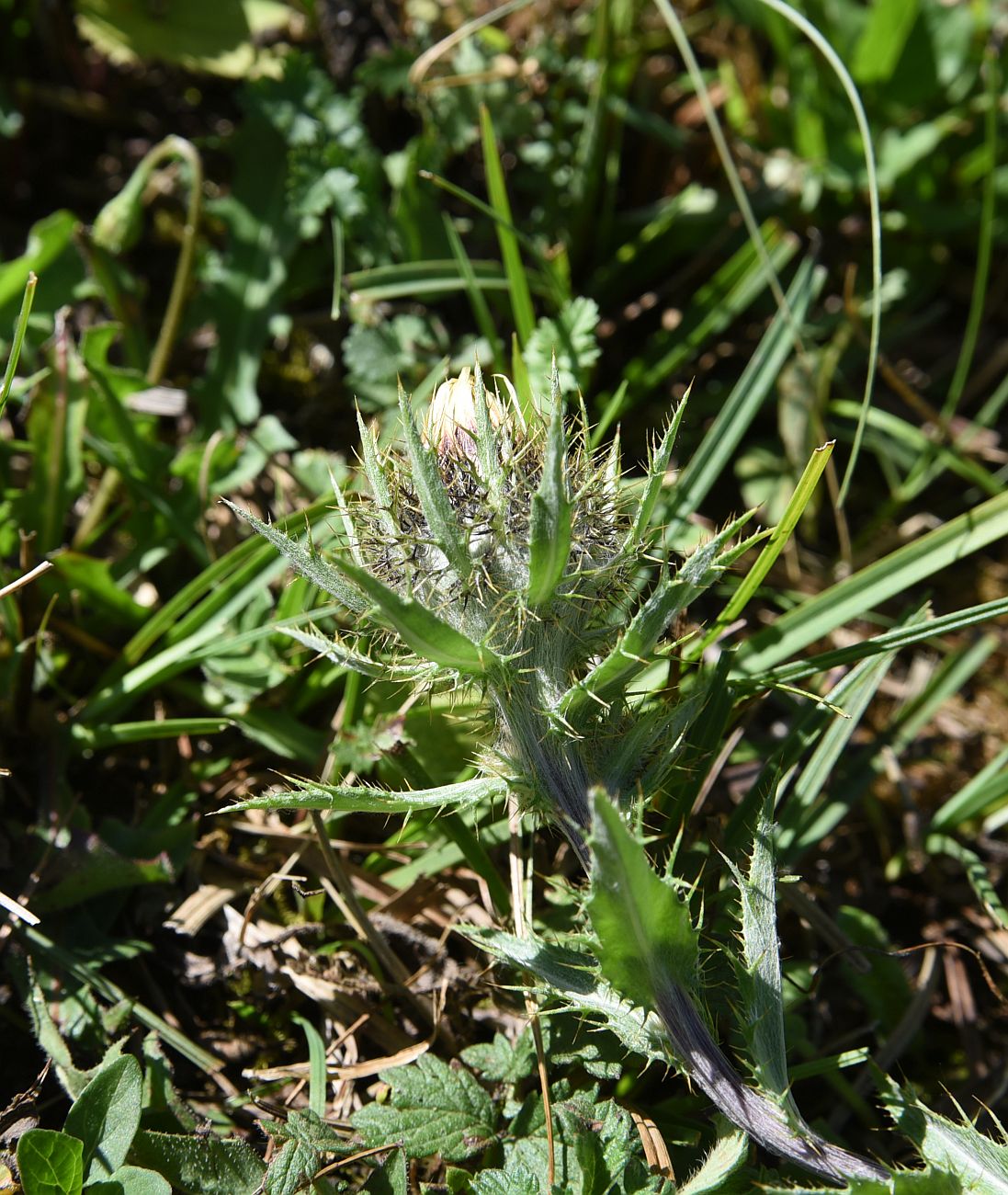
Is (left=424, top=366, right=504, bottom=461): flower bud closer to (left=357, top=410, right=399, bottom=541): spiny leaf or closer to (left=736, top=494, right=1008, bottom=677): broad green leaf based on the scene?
(left=357, top=410, right=399, bottom=541): spiny leaf

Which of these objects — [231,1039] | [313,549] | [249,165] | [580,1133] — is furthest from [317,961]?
[249,165]

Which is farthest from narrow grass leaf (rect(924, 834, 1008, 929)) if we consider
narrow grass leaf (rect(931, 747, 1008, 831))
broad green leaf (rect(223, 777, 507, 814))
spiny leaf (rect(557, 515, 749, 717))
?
broad green leaf (rect(223, 777, 507, 814))

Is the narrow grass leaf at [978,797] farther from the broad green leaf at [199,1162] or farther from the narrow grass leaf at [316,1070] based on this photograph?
the broad green leaf at [199,1162]

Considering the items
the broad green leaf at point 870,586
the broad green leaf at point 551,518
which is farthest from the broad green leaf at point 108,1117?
the broad green leaf at point 870,586

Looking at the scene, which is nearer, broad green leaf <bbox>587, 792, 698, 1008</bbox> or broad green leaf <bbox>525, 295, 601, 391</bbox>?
broad green leaf <bbox>587, 792, 698, 1008</bbox>

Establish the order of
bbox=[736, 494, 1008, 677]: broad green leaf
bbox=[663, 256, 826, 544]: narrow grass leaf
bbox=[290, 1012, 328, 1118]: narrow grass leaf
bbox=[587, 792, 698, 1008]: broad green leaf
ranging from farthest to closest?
bbox=[663, 256, 826, 544]: narrow grass leaf
bbox=[736, 494, 1008, 677]: broad green leaf
bbox=[290, 1012, 328, 1118]: narrow grass leaf
bbox=[587, 792, 698, 1008]: broad green leaf

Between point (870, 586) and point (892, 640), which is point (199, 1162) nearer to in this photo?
point (892, 640)

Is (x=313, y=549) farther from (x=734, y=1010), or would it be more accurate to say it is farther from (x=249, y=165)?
(x=249, y=165)
